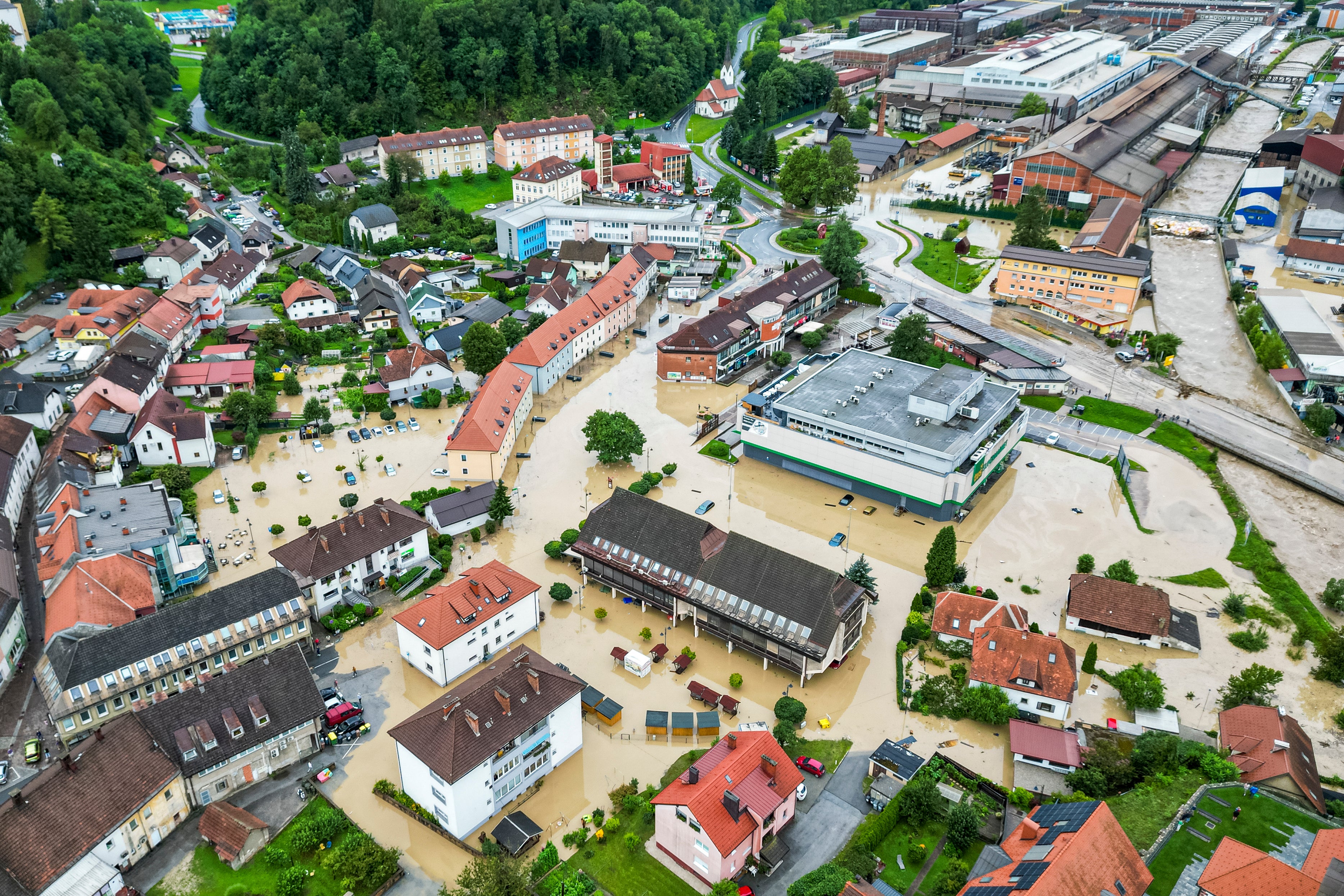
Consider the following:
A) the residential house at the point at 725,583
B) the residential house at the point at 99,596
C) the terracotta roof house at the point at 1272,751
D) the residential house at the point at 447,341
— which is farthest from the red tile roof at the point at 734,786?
the residential house at the point at 447,341

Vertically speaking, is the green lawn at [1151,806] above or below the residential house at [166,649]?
below

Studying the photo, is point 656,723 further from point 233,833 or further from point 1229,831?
point 1229,831

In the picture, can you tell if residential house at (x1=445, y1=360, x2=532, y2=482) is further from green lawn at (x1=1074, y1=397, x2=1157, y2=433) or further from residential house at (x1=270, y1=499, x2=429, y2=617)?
green lawn at (x1=1074, y1=397, x2=1157, y2=433)

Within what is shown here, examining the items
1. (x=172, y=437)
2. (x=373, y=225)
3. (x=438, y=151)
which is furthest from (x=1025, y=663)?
(x=438, y=151)

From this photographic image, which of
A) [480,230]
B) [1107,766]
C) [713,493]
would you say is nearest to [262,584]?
[713,493]

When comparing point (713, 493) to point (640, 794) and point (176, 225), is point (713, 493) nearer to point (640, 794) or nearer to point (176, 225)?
point (640, 794)

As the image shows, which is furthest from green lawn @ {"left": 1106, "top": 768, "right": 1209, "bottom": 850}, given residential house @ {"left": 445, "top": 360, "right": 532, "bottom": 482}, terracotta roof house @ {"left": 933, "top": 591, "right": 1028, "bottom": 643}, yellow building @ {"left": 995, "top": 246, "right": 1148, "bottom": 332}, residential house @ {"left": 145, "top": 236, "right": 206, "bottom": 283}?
residential house @ {"left": 145, "top": 236, "right": 206, "bottom": 283}

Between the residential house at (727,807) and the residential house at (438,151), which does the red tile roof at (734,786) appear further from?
the residential house at (438,151)
